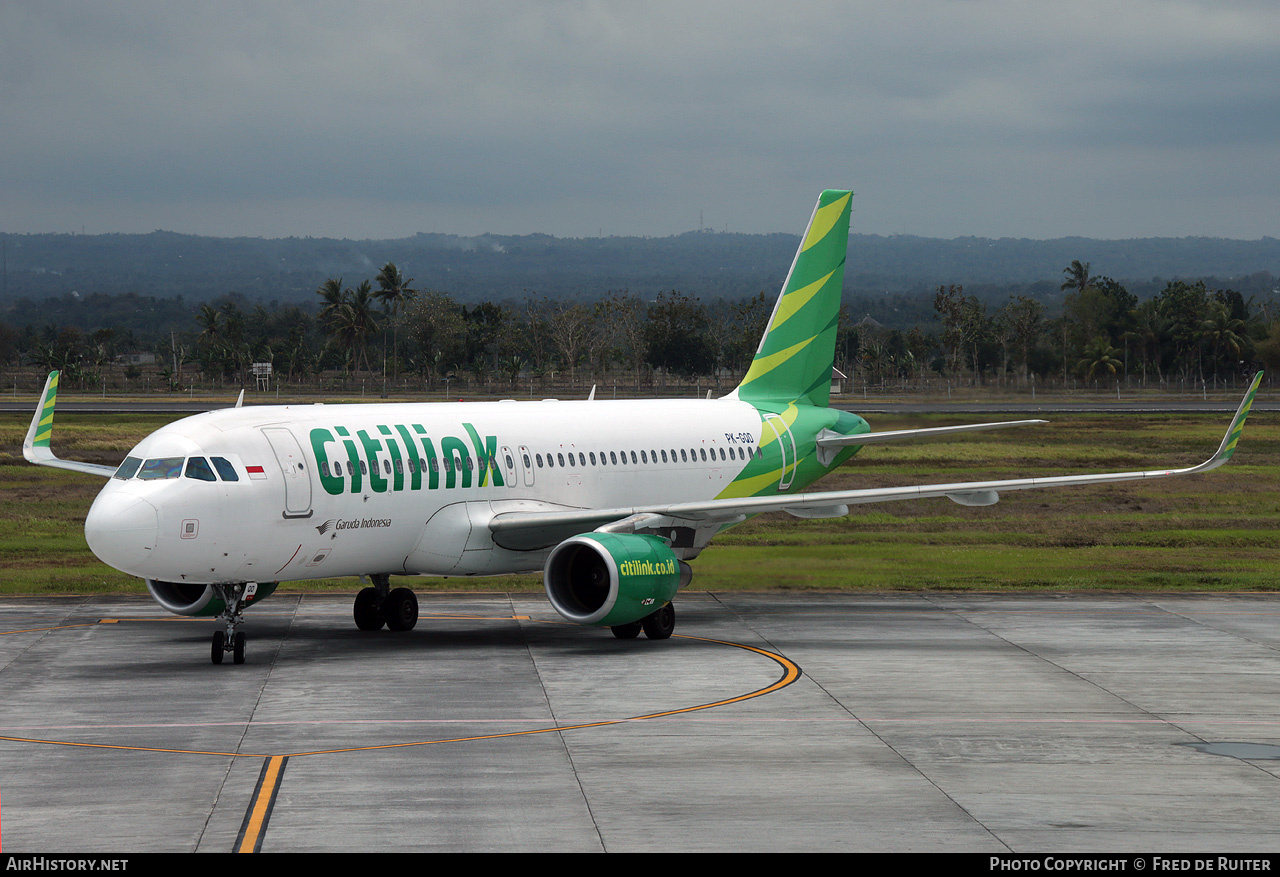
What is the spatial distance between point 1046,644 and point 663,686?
358 inches

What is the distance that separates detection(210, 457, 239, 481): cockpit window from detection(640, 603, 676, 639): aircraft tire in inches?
351

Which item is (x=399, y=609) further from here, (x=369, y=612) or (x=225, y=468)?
(x=225, y=468)

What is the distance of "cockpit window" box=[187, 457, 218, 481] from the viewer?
25.4 meters

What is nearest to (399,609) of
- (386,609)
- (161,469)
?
(386,609)

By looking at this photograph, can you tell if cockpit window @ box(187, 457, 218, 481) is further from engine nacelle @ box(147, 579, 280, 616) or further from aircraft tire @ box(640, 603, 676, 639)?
aircraft tire @ box(640, 603, 676, 639)

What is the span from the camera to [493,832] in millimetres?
15867

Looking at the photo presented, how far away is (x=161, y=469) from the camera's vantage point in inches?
1001

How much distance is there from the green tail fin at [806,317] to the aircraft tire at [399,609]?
→ 11.9 metres

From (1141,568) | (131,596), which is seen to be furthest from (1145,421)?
(131,596)

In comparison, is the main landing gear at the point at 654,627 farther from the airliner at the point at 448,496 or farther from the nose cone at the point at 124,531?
the nose cone at the point at 124,531

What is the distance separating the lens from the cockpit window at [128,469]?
25641 millimetres

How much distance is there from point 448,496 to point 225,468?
16.6 ft

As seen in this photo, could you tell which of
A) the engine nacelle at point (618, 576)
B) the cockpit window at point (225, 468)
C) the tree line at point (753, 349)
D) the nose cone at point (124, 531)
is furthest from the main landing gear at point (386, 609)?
the tree line at point (753, 349)

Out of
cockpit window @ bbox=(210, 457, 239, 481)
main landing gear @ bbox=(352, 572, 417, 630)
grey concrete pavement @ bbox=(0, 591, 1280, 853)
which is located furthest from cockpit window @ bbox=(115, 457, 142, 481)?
main landing gear @ bbox=(352, 572, 417, 630)
